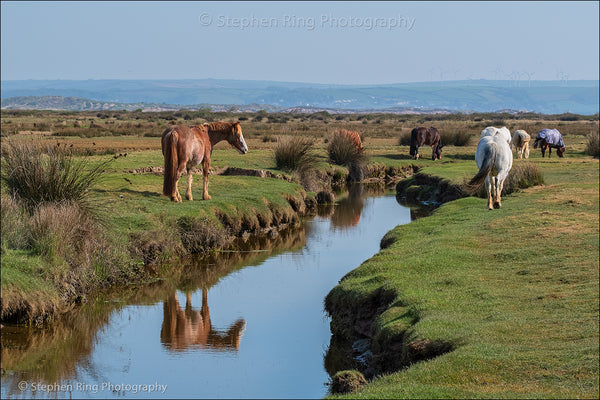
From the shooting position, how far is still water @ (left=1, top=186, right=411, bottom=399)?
9.98m

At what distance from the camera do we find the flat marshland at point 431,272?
→ 7770 millimetres

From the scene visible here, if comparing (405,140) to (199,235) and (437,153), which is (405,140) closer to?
(437,153)

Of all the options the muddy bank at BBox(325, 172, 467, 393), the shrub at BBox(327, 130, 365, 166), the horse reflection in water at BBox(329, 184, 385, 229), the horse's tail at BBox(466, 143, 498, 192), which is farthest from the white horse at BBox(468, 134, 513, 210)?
the shrub at BBox(327, 130, 365, 166)

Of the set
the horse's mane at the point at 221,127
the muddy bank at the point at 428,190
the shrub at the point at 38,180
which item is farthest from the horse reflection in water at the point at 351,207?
the shrub at the point at 38,180

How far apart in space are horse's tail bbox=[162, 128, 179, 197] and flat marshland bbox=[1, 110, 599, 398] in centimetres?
51

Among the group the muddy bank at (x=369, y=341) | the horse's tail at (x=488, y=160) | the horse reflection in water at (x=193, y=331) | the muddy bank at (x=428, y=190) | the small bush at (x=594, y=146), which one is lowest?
the horse reflection in water at (x=193, y=331)

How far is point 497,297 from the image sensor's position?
10422 mm

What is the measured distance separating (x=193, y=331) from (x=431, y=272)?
4.24 meters

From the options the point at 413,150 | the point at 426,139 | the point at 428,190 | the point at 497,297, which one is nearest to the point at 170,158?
the point at 497,297

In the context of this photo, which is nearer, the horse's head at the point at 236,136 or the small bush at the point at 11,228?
the small bush at the point at 11,228

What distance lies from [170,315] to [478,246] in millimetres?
6051

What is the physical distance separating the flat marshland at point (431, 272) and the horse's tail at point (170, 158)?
510 mm

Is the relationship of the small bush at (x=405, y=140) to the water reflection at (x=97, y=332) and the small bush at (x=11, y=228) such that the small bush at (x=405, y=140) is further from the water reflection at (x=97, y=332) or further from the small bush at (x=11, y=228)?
the small bush at (x=11, y=228)

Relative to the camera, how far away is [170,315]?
13.7 m
